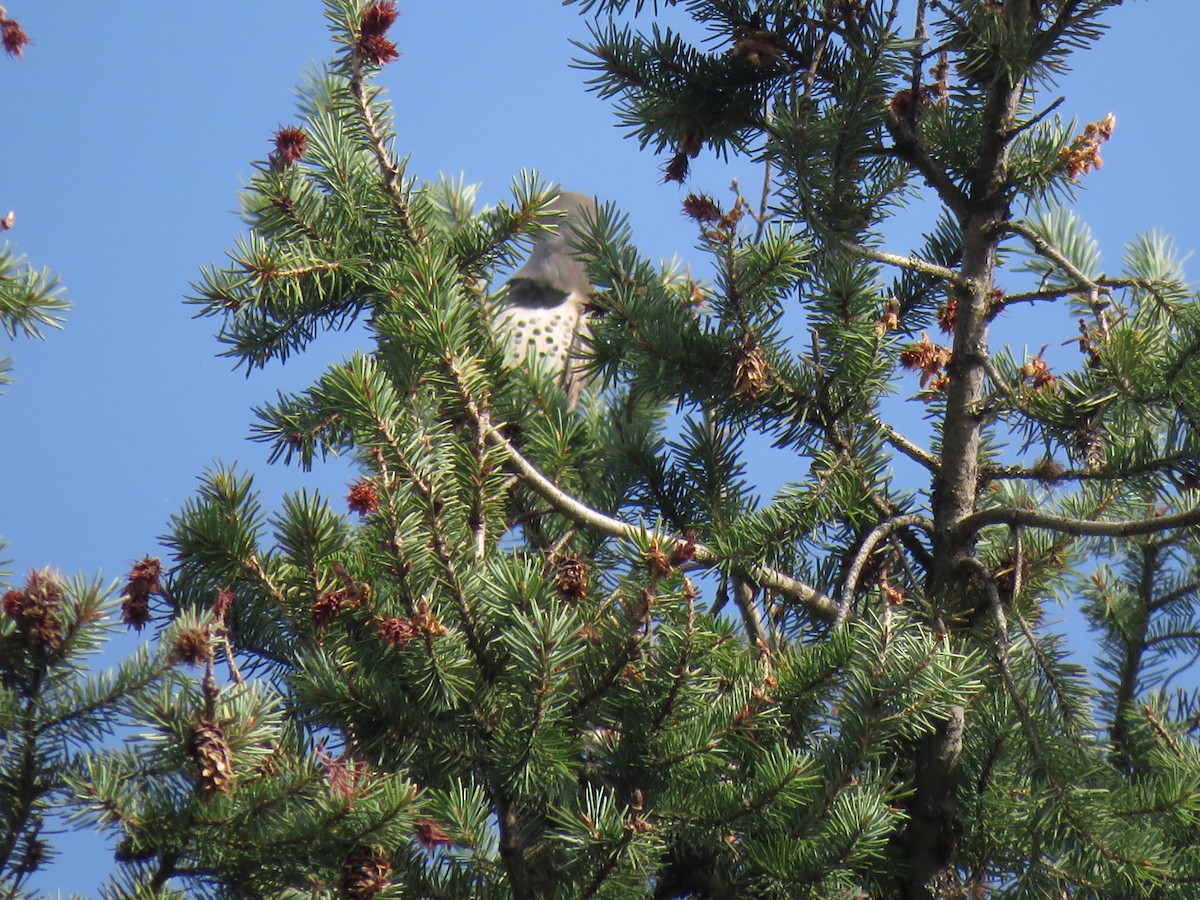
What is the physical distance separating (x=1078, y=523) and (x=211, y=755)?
0.91m

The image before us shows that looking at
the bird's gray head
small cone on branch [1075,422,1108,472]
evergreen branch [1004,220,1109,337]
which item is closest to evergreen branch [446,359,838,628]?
small cone on branch [1075,422,1108,472]

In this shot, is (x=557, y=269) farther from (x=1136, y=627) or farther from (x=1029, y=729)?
(x=1029, y=729)

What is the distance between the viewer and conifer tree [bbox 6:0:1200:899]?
4.00ft

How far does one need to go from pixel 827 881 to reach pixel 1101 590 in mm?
1268

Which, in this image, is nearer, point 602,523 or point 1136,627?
point 602,523

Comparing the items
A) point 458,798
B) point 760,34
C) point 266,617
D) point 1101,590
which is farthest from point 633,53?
point 1101,590

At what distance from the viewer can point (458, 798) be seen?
1.22 m

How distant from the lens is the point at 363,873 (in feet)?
3.73

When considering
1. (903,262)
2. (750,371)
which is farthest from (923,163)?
(750,371)

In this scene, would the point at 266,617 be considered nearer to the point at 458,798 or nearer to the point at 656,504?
the point at 458,798

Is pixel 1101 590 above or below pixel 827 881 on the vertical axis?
above

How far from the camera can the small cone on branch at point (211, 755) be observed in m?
1.08

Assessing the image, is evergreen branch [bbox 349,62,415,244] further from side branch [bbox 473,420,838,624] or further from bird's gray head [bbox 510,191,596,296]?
bird's gray head [bbox 510,191,596,296]

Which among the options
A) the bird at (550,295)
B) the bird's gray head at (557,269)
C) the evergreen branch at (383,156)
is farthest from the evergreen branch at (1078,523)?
the bird's gray head at (557,269)
